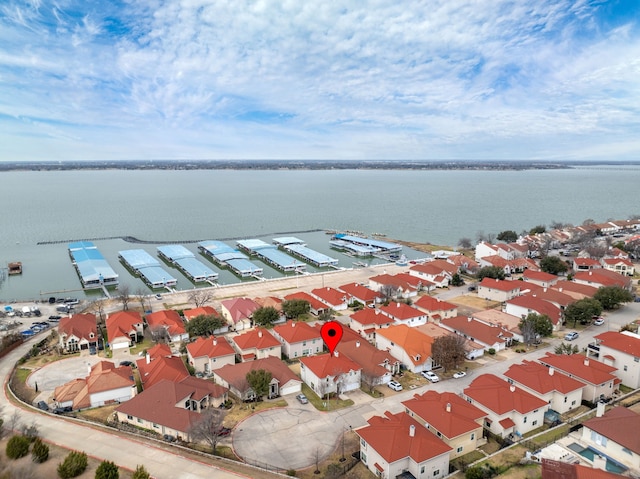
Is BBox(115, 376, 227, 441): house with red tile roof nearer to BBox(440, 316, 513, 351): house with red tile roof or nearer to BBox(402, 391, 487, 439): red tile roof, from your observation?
BBox(402, 391, 487, 439): red tile roof

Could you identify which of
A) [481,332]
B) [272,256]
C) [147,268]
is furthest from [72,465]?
[272,256]

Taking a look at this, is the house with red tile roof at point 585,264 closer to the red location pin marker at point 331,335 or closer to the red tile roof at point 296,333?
the red location pin marker at point 331,335

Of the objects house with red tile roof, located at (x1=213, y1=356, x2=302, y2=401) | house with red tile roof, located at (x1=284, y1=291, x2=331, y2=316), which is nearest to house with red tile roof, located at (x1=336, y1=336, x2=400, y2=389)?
house with red tile roof, located at (x1=213, y1=356, x2=302, y2=401)

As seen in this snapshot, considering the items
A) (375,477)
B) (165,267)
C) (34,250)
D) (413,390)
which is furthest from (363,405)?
(34,250)

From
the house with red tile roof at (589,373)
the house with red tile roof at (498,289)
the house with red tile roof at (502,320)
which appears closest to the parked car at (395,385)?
the house with red tile roof at (589,373)

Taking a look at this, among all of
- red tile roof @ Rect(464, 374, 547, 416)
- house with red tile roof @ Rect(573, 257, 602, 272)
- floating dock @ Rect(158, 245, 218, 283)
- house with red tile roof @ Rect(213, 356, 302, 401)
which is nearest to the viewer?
red tile roof @ Rect(464, 374, 547, 416)

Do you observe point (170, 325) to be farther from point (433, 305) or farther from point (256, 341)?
point (433, 305)

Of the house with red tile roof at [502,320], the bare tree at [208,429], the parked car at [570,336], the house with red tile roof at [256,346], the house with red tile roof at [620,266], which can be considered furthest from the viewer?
the house with red tile roof at [620,266]
